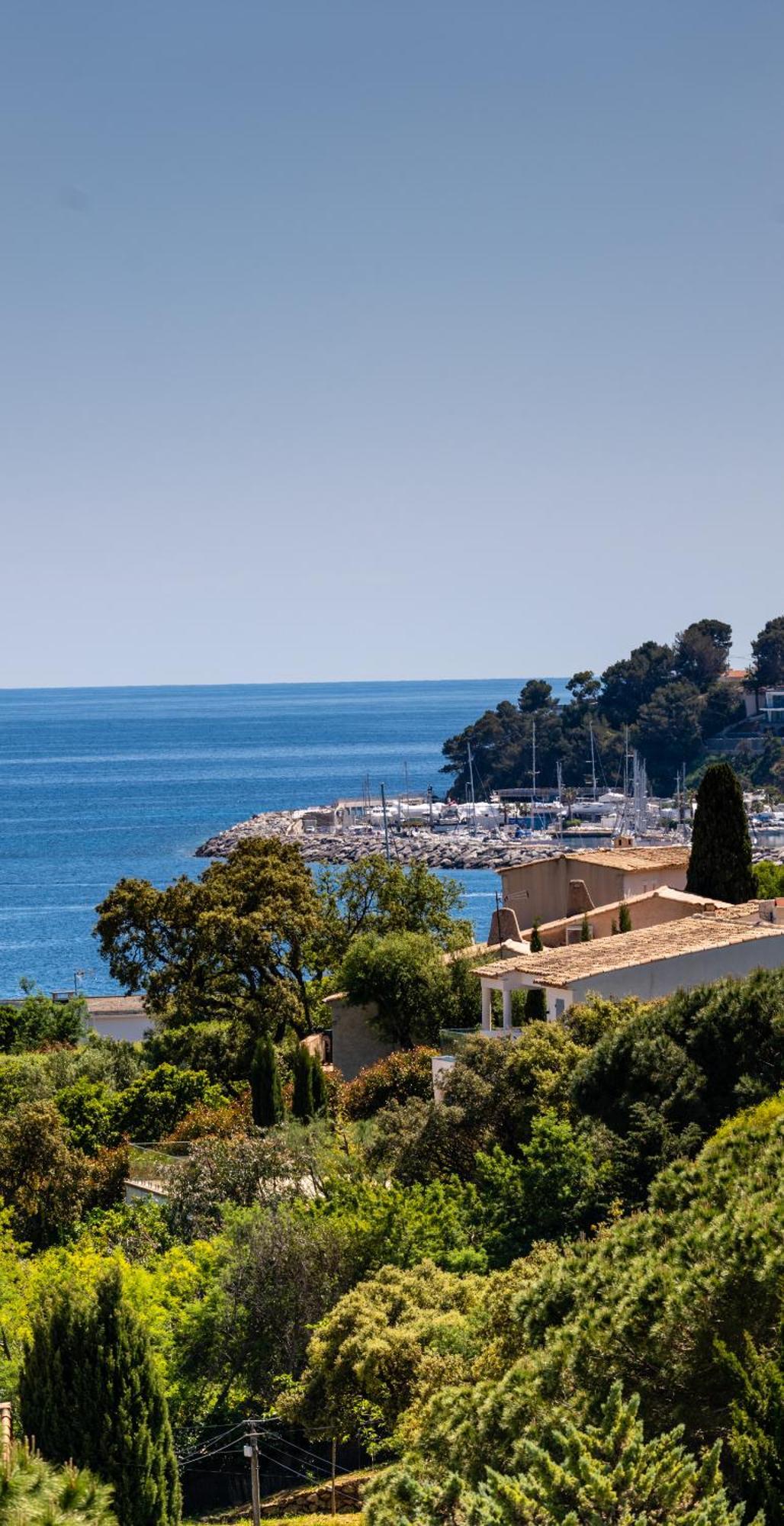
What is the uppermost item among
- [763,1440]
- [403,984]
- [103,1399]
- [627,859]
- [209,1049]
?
[627,859]

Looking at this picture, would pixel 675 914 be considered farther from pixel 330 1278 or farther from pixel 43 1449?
pixel 43 1449

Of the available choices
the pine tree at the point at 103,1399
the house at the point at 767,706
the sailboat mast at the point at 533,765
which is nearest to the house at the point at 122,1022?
the pine tree at the point at 103,1399

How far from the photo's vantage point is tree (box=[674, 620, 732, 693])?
189m

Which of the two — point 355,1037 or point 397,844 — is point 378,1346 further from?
point 397,844

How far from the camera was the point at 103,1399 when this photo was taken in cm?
1891

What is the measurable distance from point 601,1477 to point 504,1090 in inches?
721

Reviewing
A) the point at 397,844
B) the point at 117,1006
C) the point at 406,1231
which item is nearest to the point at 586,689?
the point at 397,844

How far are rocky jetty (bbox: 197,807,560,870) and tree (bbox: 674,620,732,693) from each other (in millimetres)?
44120

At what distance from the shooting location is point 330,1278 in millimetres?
23891

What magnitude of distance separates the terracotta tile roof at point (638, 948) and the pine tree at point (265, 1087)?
4259 millimetres

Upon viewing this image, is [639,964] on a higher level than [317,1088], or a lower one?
higher

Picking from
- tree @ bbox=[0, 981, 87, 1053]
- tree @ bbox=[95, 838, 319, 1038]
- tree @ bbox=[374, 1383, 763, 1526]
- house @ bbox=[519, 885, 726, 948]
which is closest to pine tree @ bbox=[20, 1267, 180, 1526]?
tree @ bbox=[374, 1383, 763, 1526]

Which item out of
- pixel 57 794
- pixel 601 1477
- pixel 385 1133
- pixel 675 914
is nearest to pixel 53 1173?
pixel 385 1133

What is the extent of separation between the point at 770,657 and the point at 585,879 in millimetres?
146856
